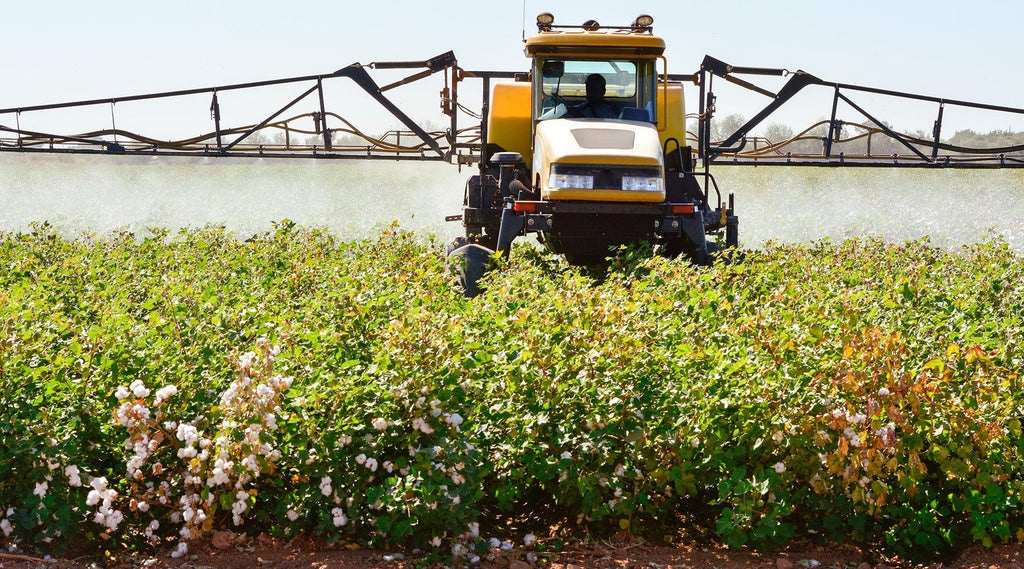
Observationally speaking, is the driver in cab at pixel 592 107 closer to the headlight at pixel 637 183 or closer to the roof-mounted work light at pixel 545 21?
the roof-mounted work light at pixel 545 21

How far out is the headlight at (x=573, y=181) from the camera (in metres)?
9.10

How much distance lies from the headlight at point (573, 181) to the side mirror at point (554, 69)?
1440 mm

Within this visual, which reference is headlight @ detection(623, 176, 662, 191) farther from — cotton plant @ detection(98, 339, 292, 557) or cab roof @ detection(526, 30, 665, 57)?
cotton plant @ detection(98, 339, 292, 557)

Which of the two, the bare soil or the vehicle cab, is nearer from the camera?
the bare soil

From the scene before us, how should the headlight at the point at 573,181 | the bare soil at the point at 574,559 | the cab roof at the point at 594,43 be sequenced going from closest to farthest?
1. the bare soil at the point at 574,559
2. the headlight at the point at 573,181
3. the cab roof at the point at 594,43

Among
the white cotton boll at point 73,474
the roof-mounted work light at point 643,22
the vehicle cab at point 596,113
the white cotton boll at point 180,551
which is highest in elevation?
the roof-mounted work light at point 643,22

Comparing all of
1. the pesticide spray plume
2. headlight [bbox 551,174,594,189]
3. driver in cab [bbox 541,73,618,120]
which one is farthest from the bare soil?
the pesticide spray plume

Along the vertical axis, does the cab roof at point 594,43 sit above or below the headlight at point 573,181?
above

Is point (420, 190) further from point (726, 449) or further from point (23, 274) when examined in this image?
point (726, 449)

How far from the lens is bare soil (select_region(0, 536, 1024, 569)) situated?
14.0 ft

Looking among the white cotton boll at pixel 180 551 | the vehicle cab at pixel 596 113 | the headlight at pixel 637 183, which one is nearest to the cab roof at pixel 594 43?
the vehicle cab at pixel 596 113

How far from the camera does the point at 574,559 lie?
14.5 ft

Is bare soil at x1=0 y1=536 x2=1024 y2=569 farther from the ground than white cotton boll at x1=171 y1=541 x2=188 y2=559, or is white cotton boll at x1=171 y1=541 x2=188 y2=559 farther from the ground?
white cotton boll at x1=171 y1=541 x2=188 y2=559

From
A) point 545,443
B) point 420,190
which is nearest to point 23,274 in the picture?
point 545,443
